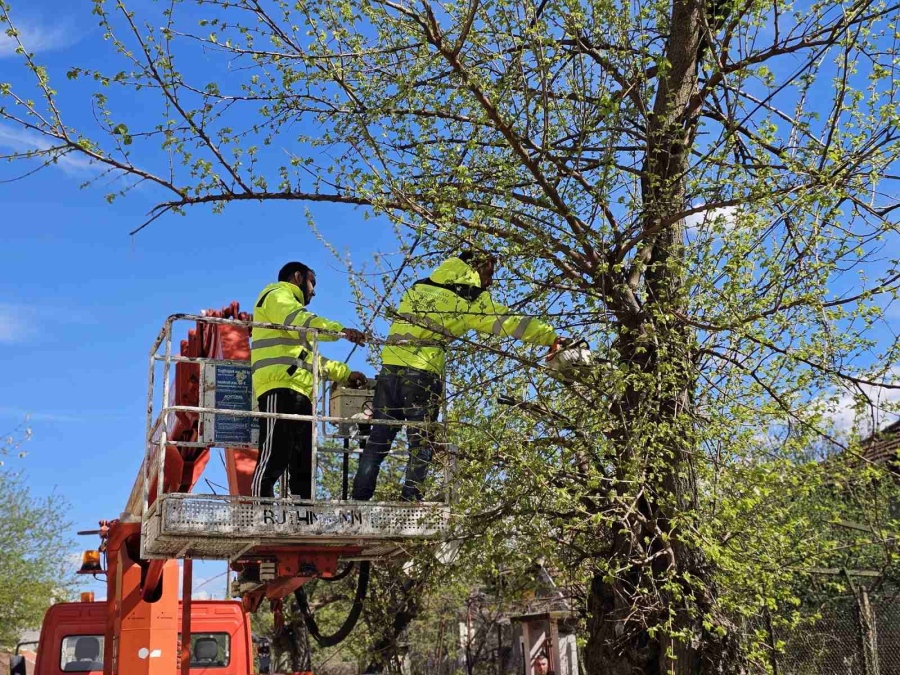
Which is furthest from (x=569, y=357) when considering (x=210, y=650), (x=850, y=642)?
(x=850, y=642)

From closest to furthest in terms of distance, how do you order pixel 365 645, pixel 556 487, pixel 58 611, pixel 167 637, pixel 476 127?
pixel 556 487
pixel 476 127
pixel 167 637
pixel 58 611
pixel 365 645

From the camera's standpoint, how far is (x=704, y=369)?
24.6 ft

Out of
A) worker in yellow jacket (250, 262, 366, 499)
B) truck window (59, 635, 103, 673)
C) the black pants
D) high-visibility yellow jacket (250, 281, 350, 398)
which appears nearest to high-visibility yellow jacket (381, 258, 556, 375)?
worker in yellow jacket (250, 262, 366, 499)

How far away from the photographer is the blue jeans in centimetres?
778

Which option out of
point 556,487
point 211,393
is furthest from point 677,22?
point 211,393

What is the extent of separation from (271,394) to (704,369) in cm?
332

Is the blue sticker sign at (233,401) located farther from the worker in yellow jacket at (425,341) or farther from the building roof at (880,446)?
the building roof at (880,446)

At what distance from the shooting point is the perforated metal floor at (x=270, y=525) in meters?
6.64

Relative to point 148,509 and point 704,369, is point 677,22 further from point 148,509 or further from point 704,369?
point 148,509

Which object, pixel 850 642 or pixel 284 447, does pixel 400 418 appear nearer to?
pixel 284 447

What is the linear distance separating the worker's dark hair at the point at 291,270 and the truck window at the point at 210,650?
484cm

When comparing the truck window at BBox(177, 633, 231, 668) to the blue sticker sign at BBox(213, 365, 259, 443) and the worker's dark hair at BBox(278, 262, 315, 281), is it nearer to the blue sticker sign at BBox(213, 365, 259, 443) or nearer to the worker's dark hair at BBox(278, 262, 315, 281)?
the blue sticker sign at BBox(213, 365, 259, 443)

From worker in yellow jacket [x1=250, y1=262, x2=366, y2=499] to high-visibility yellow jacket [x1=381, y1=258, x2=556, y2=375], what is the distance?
40 cm

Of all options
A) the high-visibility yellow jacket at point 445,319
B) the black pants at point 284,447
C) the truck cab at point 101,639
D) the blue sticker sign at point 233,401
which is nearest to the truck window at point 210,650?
the truck cab at point 101,639
